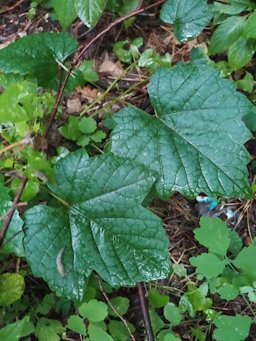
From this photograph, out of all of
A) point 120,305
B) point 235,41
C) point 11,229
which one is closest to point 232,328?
point 120,305

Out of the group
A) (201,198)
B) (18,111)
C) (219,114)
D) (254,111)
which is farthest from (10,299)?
(254,111)

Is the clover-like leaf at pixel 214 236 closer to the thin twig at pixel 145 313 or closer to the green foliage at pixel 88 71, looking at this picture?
the thin twig at pixel 145 313

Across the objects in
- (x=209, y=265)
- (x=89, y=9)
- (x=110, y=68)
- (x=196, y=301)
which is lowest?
(x=196, y=301)

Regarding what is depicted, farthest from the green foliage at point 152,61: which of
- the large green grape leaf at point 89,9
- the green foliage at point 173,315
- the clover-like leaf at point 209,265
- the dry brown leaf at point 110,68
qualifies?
the green foliage at point 173,315

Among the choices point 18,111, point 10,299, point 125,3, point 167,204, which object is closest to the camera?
point 18,111

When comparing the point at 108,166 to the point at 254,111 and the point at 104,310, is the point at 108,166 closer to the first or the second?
the point at 104,310

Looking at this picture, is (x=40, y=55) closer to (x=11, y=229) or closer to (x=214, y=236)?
(x=11, y=229)

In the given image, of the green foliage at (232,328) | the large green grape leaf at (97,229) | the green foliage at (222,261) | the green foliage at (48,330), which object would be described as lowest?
the green foliage at (232,328)
